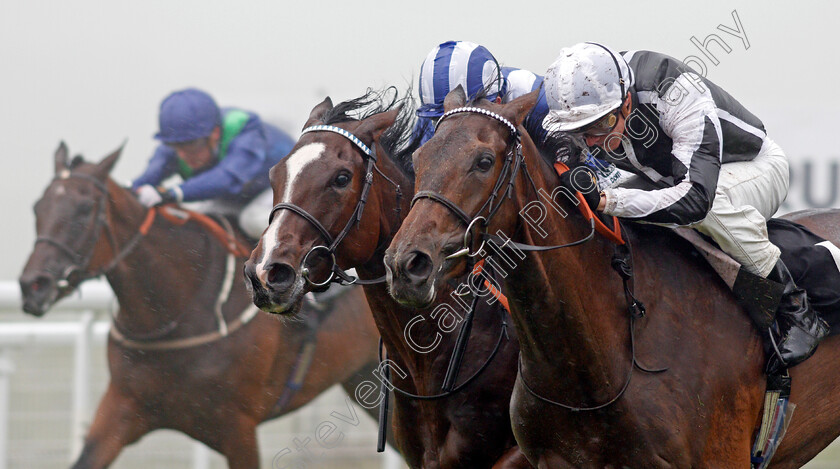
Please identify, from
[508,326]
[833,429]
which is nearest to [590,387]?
[508,326]

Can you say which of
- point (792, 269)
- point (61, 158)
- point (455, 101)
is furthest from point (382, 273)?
point (61, 158)

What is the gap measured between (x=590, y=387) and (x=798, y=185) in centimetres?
505

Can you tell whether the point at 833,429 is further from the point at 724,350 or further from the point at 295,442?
the point at 295,442

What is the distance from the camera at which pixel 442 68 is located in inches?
135

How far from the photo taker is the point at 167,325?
5.30m

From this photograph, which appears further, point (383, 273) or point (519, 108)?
point (383, 273)

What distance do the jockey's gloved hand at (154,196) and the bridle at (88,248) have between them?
0.20 m

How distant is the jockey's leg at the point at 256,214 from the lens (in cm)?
577

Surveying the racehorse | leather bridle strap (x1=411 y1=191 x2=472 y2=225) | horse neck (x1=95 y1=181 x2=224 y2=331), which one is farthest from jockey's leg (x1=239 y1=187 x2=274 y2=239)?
leather bridle strap (x1=411 y1=191 x2=472 y2=225)

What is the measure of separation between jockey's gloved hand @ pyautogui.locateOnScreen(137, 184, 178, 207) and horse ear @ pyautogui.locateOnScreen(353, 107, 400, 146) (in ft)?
7.92

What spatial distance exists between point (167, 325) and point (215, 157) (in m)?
1.29

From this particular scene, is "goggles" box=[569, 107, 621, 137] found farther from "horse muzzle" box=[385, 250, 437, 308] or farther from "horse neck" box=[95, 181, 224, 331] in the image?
"horse neck" box=[95, 181, 224, 331]

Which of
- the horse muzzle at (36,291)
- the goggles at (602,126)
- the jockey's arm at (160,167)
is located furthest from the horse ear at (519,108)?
the jockey's arm at (160,167)

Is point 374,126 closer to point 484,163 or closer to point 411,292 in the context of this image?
point 484,163
